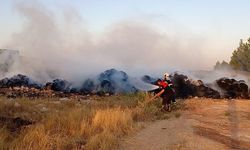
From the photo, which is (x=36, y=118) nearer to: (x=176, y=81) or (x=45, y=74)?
(x=176, y=81)

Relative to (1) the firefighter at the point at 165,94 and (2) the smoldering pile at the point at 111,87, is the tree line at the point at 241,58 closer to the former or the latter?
(2) the smoldering pile at the point at 111,87

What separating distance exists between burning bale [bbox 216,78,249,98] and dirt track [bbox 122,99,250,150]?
7001mm

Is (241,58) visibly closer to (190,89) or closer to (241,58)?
(241,58)

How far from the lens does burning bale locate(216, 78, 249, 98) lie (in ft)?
81.8

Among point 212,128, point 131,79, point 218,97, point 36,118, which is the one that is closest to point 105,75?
point 131,79

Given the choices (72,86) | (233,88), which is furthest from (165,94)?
(72,86)

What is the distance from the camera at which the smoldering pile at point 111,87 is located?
24.6 meters

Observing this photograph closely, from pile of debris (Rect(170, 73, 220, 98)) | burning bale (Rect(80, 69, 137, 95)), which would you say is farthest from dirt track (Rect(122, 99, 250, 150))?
burning bale (Rect(80, 69, 137, 95))

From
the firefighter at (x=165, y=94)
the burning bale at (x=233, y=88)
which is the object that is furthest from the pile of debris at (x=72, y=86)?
the firefighter at (x=165, y=94)

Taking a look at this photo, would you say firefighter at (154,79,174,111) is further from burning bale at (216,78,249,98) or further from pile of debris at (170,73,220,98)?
burning bale at (216,78,249,98)

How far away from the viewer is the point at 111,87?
1069 inches

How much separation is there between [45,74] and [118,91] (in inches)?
313

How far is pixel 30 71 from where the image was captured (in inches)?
1288

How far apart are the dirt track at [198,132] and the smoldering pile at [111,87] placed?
6773mm
